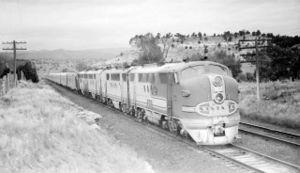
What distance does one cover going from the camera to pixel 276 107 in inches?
929

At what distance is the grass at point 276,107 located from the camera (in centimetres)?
2106

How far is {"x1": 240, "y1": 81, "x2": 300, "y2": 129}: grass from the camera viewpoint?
21062mm

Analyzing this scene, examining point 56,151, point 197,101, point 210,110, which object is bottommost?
point 56,151

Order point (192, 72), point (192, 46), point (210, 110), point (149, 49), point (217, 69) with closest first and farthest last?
point (210, 110) < point (192, 72) < point (217, 69) < point (149, 49) < point (192, 46)

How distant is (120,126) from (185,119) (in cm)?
647

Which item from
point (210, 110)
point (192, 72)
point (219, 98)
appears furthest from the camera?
point (192, 72)

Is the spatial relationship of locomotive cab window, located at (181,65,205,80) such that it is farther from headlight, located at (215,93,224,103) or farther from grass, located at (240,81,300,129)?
grass, located at (240,81,300,129)

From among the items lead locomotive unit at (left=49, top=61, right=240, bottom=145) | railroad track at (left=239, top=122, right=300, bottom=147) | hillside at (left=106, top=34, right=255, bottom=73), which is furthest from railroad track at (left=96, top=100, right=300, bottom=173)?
hillside at (left=106, top=34, right=255, bottom=73)

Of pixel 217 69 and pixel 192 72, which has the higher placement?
pixel 217 69

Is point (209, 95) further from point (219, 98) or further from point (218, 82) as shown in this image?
point (218, 82)

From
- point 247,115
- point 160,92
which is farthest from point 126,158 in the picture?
point 247,115

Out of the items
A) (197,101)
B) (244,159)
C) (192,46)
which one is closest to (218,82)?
(197,101)

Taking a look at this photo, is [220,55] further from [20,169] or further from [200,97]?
[20,169]

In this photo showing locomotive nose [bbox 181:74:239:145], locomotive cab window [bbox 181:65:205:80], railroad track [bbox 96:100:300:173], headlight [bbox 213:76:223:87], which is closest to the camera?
railroad track [bbox 96:100:300:173]
